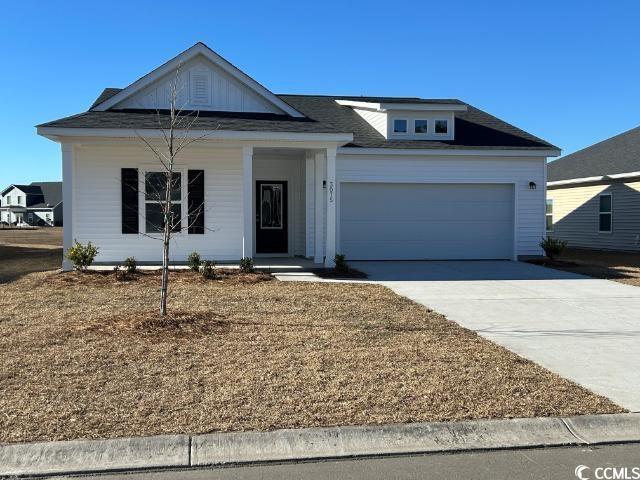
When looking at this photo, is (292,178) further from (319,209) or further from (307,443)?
(307,443)

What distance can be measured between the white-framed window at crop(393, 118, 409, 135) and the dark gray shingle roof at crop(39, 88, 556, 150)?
1.66ft

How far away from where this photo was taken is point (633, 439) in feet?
15.5

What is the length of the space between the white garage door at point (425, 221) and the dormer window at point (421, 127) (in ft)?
5.91

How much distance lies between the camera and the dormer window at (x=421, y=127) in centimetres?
1825

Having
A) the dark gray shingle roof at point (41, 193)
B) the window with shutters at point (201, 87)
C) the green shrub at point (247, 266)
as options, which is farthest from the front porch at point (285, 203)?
the dark gray shingle roof at point (41, 193)

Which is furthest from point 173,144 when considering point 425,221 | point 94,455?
point 94,455

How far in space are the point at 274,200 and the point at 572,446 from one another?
13.6 m

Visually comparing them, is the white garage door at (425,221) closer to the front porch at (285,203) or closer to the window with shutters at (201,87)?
the front porch at (285,203)

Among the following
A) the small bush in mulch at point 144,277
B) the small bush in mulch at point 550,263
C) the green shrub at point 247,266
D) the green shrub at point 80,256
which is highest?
the green shrub at point 80,256

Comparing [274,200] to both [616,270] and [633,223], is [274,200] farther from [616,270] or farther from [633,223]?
[633,223]

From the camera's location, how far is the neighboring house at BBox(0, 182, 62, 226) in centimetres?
8100

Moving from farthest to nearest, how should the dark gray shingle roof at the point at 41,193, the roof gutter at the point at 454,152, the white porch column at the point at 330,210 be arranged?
1. the dark gray shingle roof at the point at 41,193
2. the roof gutter at the point at 454,152
3. the white porch column at the point at 330,210

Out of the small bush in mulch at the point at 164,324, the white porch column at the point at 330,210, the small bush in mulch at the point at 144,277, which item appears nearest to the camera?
the small bush in mulch at the point at 164,324

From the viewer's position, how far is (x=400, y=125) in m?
18.2
